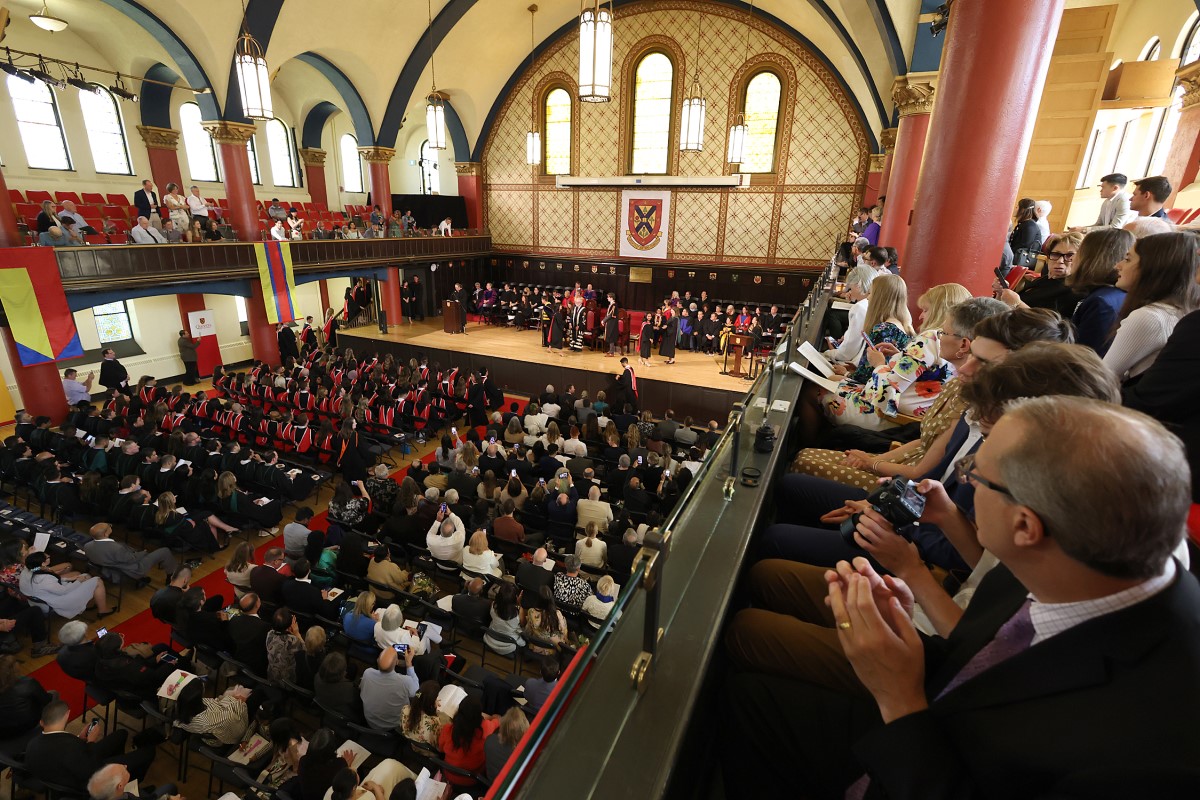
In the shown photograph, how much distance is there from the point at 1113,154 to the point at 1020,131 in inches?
302

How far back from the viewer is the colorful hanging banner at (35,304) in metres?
8.34

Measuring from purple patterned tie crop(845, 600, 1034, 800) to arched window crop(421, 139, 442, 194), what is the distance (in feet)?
79.6

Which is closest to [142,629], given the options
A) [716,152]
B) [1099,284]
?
[1099,284]

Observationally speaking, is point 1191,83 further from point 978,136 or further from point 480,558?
point 480,558

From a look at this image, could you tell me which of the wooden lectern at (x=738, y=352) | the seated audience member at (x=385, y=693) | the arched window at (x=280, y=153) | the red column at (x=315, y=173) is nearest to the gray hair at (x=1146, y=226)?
the seated audience member at (x=385, y=693)

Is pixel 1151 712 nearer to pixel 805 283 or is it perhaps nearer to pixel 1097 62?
pixel 1097 62

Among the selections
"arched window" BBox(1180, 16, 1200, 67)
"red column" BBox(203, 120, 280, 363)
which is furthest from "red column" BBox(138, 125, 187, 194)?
"arched window" BBox(1180, 16, 1200, 67)

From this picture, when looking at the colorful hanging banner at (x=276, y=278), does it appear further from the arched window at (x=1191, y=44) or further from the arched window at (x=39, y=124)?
the arched window at (x=1191, y=44)

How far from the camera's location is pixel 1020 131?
12.7 ft

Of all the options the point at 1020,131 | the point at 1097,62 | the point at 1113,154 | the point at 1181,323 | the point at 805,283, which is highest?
the point at 1097,62

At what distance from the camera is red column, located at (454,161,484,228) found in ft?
61.4

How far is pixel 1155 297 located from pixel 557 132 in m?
17.5

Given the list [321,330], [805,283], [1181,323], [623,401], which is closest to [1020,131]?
[1181,323]

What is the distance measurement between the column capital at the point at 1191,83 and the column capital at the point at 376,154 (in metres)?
16.2
